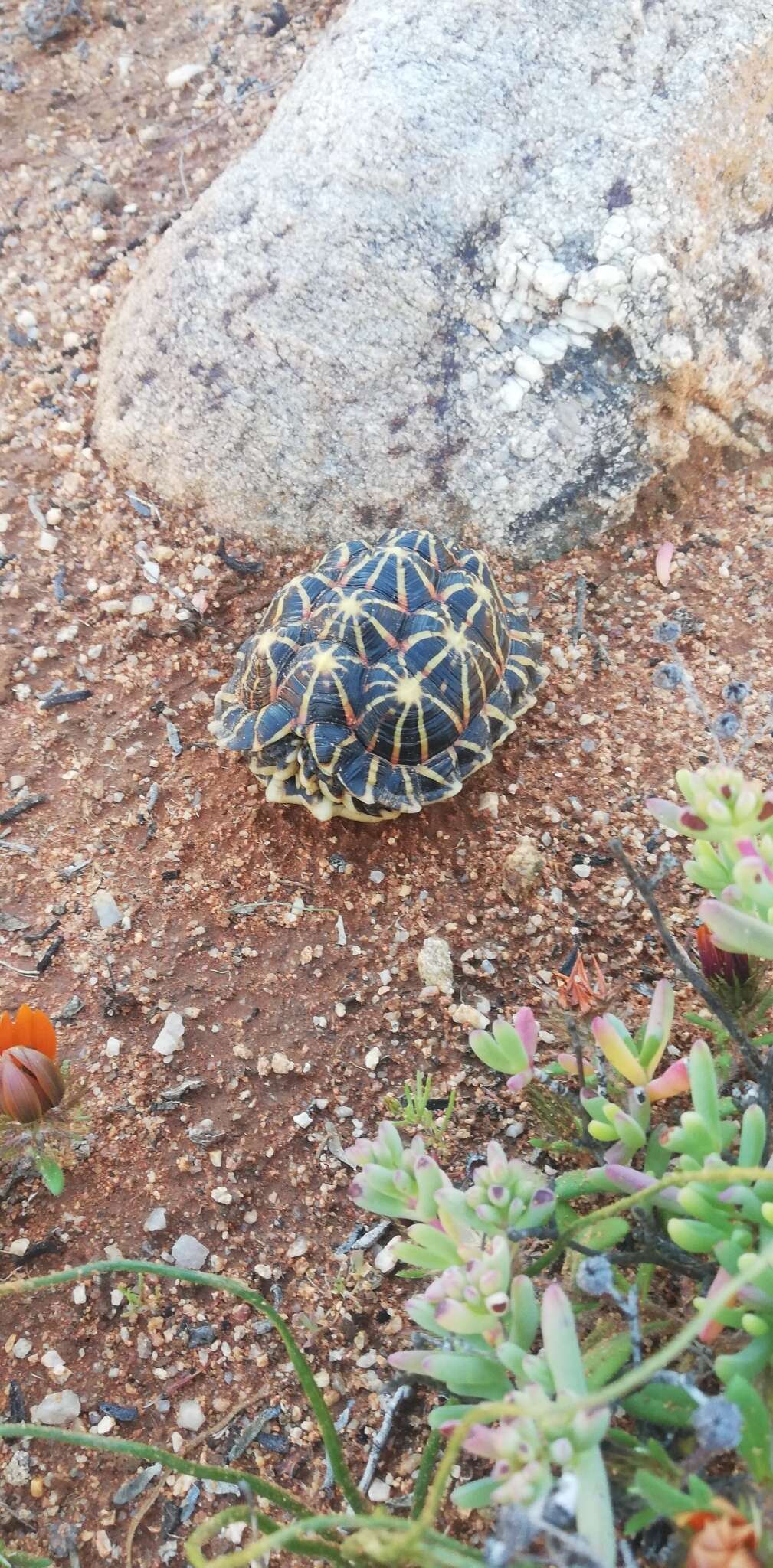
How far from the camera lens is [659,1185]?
1286 mm

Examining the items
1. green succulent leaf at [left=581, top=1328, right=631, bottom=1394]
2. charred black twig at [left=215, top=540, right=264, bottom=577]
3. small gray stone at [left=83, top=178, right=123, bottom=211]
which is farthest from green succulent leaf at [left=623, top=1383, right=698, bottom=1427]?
small gray stone at [left=83, top=178, right=123, bottom=211]

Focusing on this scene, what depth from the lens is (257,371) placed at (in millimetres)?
3193

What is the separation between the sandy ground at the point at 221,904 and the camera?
193 cm

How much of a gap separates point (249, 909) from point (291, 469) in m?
1.41

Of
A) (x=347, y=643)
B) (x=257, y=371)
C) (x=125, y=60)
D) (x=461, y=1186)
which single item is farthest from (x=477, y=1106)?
(x=125, y=60)

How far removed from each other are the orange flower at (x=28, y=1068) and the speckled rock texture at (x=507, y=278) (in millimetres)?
1744

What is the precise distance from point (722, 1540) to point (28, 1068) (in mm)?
1420

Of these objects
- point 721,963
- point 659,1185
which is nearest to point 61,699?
point 721,963

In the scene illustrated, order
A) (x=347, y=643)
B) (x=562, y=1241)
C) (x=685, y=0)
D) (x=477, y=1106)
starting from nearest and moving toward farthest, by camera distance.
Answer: (x=562, y=1241) → (x=477, y=1106) → (x=347, y=643) → (x=685, y=0)

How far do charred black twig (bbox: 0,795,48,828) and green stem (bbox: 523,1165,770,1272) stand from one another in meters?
1.43

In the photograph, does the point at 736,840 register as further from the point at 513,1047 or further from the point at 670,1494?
the point at 670,1494

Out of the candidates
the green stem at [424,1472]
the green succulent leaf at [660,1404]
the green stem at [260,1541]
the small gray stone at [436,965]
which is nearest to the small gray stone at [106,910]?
the small gray stone at [436,965]

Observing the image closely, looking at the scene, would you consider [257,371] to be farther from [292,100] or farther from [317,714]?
[317,714]

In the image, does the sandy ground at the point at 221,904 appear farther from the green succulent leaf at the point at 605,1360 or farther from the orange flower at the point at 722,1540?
the orange flower at the point at 722,1540
